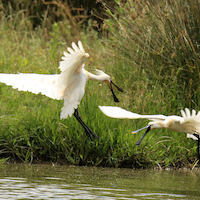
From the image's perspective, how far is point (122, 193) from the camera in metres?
4.01

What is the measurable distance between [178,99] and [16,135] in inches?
97.3

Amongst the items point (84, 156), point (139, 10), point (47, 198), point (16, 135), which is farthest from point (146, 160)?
point (139, 10)

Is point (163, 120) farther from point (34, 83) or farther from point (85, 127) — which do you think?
point (34, 83)

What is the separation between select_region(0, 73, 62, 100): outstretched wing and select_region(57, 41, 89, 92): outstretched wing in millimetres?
121

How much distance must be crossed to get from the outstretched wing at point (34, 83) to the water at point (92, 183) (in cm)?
95

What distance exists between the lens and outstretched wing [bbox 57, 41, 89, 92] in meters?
4.89

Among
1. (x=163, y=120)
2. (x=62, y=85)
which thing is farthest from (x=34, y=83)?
(x=163, y=120)

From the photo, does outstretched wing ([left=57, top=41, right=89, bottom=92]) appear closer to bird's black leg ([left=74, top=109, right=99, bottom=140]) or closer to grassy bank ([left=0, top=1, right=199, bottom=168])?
bird's black leg ([left=74, top=109, right=99, bottom=140])

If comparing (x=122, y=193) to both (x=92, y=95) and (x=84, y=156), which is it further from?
(x=92, y=95)

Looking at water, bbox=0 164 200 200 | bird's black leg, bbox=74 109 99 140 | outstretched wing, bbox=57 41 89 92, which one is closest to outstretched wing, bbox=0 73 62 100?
outstretched wing, bbox=57 41 89 92

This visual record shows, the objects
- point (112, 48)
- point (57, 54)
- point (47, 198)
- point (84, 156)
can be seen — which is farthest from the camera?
point (57, 54)

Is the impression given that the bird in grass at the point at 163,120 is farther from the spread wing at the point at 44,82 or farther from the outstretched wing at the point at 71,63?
the spread wing at the point at 44,82

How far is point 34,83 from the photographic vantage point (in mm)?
5711

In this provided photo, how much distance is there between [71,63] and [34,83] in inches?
29.9
